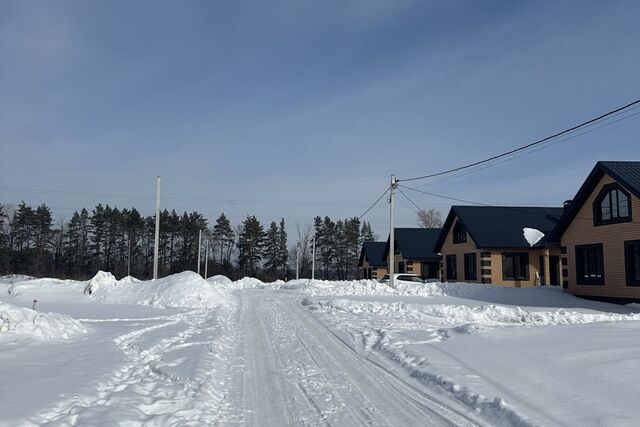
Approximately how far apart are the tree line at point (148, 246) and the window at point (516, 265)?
47032mm

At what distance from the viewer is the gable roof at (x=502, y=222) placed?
117 feet

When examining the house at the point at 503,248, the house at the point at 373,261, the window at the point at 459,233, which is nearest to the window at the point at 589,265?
the house at the point at 503,248

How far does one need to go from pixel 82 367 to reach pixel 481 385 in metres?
6.76

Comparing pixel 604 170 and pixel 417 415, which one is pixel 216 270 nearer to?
pixel 604 170

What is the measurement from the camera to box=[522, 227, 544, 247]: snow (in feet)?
117

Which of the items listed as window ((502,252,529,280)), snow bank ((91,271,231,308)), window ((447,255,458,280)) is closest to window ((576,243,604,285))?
window ((502,252,529,280))

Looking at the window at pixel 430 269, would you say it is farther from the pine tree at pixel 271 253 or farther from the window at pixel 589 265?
the pine tree at pixel 271 253

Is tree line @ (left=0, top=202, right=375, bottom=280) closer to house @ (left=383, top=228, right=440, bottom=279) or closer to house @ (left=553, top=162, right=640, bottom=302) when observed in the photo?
house @ (left=383, top=228, right=440, bottom=279)

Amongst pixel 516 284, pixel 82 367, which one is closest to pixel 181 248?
pixel 516 284

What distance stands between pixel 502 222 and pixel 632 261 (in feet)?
47.7

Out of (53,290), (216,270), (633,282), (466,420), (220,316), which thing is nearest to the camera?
(466,420)

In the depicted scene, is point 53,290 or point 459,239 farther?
point 459,239

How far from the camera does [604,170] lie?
24.9 metres

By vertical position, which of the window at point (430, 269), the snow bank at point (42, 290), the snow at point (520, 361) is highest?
the window at point (430, 269)
